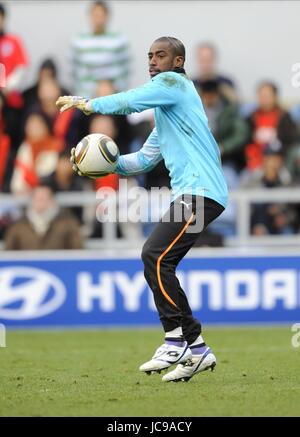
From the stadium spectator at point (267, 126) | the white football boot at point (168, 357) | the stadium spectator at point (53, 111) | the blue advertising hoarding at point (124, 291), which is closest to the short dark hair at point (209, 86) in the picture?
the stadium spectator at point (267, 126)

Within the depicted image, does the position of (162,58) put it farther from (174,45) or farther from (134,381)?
(134,381)

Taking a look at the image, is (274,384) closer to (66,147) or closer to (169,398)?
(169,398)

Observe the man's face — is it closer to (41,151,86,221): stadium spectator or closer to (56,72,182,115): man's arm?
(56,72,182,115): man's arm

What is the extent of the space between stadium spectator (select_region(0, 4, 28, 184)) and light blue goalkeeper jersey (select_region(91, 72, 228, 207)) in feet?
24.3

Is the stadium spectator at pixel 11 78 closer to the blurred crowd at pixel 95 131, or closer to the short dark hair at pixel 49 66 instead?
the blurred crowd at pixel 95 131

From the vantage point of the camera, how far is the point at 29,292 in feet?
45.3

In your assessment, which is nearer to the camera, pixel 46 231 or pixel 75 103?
pixel 75 103

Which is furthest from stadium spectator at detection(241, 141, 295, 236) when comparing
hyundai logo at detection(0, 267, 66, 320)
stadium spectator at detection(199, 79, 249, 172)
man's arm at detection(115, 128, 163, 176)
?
man's arm at detection(115, 128, 163, 176)

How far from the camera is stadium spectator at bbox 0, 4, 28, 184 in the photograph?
1548cm

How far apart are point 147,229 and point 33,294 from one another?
76.4 inches

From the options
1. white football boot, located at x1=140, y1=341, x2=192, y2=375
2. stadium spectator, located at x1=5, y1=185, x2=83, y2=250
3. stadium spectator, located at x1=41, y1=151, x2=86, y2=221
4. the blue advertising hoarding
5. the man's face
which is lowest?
the blue advertising hoarding

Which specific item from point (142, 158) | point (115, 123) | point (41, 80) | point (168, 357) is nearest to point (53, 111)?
point (41, 80)

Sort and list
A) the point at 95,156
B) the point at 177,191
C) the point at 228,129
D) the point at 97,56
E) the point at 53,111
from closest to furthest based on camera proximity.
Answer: the point at 177,191 < the point at 95,156 < the point at 228,129 < the point at 53,111 < the point at 97,56

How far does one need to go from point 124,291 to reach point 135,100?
6.13m
